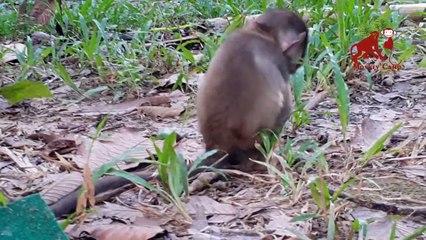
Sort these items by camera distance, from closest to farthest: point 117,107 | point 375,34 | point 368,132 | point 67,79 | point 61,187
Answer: point 61,187 < point 368,132 < point 117,107 < point 67,79 < point 375,34

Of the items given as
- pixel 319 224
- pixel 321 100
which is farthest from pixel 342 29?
pixel 319 224

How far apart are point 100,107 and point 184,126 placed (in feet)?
1.88

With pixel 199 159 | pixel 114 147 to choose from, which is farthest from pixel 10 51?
pixel 199 159

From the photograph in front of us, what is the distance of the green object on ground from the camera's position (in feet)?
5.88

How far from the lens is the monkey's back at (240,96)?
2.54 metres

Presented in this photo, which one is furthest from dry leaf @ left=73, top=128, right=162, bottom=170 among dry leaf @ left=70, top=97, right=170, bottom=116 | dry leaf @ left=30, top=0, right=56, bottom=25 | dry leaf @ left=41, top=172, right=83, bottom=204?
dry leaf @ left=30, top=0, right=56, bottom=25

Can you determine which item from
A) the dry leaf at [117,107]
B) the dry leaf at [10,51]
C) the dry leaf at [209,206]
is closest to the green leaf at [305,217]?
the dry leaf at [209,206]

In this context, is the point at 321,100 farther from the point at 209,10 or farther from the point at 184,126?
the point at 209,10

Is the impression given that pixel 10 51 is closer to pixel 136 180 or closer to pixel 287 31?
pixel 287 31

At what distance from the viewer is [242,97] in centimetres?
253

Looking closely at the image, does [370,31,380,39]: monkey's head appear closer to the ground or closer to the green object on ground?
the ground

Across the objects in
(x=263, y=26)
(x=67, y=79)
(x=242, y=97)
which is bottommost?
(x=67, y=79)

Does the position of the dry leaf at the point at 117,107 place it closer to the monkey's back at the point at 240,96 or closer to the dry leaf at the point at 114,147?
the dry leaf at the point at 114,147

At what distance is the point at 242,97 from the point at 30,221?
92cm
